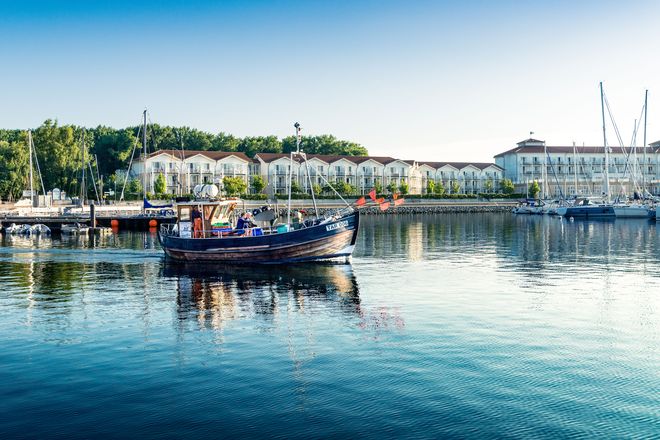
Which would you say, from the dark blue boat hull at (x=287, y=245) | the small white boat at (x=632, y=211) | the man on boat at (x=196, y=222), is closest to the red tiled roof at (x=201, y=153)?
the small white boat at (x=632, y=211)

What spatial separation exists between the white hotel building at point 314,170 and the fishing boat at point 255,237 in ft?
283

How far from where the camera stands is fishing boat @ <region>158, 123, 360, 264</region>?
123 feet

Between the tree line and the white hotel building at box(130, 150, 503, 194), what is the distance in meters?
6.02

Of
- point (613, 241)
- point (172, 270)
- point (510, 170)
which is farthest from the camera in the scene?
point (510, 170)

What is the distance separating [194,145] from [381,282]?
143 m

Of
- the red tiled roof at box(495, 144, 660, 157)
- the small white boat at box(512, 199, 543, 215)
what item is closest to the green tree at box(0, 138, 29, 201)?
the small white boat at box(512, 199, 543, 215)

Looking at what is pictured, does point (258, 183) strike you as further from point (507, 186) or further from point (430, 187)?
point (507, 186)

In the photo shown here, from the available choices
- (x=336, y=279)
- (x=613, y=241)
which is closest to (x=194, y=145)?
(x=613, y=241)

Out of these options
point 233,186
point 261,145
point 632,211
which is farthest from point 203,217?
point 261,145

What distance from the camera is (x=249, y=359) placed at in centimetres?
1722

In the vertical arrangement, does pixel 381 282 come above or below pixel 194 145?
below

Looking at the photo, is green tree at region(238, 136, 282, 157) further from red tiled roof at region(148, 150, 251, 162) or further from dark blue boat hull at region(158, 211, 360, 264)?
dark blue boat hull at region(158, 211, 360, 264)

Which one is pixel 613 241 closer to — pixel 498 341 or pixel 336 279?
pixel 336 279

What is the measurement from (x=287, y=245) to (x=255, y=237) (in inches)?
82.0
